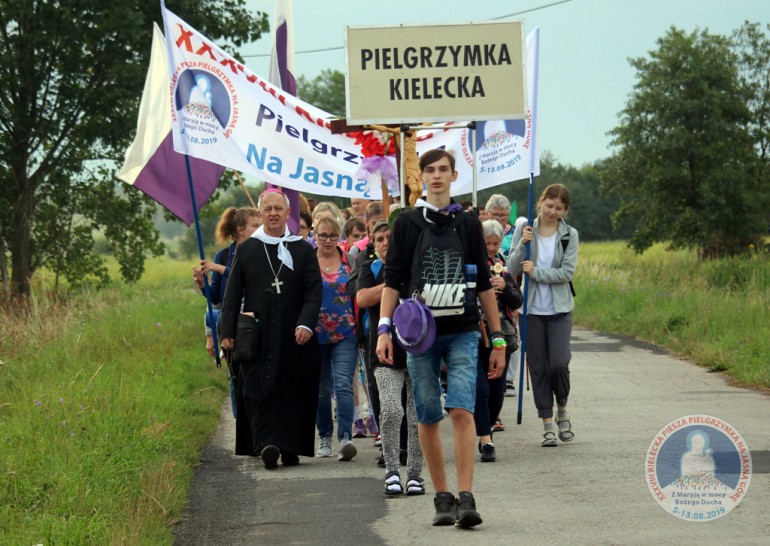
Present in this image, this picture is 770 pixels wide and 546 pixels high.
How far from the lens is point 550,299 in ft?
32.8

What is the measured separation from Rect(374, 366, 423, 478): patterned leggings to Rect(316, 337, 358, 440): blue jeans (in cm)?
153

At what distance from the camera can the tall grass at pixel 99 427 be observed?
692cm

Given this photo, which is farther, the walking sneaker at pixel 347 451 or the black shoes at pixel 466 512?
the walking sneaker at pixel 347 451

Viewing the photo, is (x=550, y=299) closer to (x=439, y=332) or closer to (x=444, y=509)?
(x=439, y=332)

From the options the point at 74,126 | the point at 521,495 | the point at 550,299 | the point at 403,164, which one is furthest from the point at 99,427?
the point at 74,126

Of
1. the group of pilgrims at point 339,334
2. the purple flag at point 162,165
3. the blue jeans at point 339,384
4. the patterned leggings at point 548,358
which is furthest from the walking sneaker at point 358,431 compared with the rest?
the purple flag at point 162,165

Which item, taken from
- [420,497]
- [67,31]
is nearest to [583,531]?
[420,497]

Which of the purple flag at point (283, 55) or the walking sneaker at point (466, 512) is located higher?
the purple flag at point (283, 55)

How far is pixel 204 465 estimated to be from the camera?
9375 millimetres

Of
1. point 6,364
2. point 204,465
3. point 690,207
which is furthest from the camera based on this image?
point 690,207

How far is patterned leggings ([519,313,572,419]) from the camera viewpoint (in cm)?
993

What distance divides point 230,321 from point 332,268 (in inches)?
41.6

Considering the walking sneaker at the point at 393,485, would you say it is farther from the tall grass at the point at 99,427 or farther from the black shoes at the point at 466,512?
the tall grass at the point at 99,427

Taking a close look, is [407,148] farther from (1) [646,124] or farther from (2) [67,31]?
(1) [646,124]
